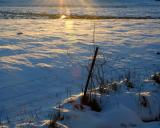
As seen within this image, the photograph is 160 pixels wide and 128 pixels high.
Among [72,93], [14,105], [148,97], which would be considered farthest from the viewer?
[72,93]

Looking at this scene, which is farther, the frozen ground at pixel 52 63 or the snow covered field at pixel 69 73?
the frozen ground at pixel 52 63

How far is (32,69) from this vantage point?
7086 millimetres

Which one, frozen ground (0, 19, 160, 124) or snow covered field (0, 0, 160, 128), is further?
frozen ground (0, 19, 160, 124)

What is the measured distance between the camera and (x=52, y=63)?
25.2ft

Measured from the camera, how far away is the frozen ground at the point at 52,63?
541 centimetres

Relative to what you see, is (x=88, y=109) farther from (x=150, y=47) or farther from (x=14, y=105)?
(x=150, y=47)

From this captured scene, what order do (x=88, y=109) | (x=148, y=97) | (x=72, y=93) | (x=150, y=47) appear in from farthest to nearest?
(x=150, y=47) → (x=72, y=93) → (x=148, y=97) → (x=88, y=109)

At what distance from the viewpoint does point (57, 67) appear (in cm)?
734

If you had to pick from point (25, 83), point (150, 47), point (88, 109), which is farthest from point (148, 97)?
point (150, 47)

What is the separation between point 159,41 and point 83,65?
4.53m

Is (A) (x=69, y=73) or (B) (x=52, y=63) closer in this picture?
(A) (x=69, y=73)

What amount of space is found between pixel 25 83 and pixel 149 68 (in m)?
2.77

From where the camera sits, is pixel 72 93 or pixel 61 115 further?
pixel 72 93

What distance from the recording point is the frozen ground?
5406mm
